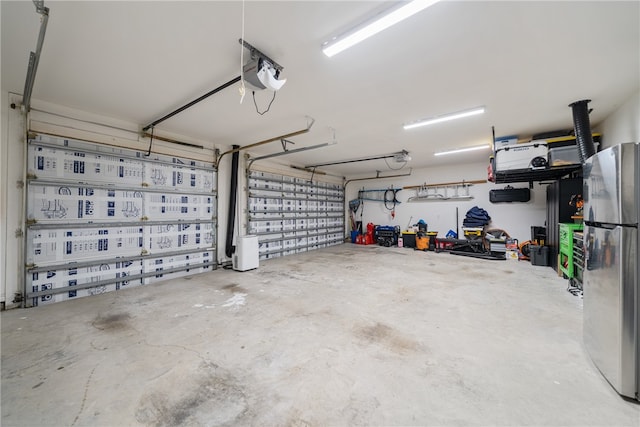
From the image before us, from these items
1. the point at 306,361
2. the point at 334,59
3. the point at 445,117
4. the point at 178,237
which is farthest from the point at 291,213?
the point at 306,361

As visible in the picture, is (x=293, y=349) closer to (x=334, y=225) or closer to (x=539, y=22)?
(x=539, y=22)

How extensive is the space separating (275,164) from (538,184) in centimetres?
750

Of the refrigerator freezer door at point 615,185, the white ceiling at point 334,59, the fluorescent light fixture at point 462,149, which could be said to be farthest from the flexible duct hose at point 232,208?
the refrigerator freezer door at point 615,185

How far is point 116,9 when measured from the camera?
1843 millimetres

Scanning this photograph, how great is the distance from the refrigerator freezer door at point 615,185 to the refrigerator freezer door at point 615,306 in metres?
0.10

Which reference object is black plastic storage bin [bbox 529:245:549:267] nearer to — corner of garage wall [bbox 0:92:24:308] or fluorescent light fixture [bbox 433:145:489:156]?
fluorescent light fixture [bbox 433:145:489:156]

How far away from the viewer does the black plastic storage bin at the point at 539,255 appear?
545cm

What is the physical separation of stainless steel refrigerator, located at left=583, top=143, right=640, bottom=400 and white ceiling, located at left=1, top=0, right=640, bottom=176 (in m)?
1.26

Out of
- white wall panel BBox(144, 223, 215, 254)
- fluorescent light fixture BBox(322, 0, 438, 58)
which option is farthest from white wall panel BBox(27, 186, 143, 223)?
fluorescent light fixture BBox(322, 0, 438, 58)

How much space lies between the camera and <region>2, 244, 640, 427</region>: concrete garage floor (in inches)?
58.6

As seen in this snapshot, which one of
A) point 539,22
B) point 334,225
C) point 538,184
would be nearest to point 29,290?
point 539,22

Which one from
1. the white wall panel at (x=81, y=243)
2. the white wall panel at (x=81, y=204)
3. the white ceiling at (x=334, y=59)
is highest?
the white ceiling at (x=334, y=59)

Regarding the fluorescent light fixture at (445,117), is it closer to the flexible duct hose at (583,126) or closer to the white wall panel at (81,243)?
the flexible duct hose at (583,126)

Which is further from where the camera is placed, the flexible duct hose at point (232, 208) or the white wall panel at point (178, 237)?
the flexible duct hose at point (232, 208)
